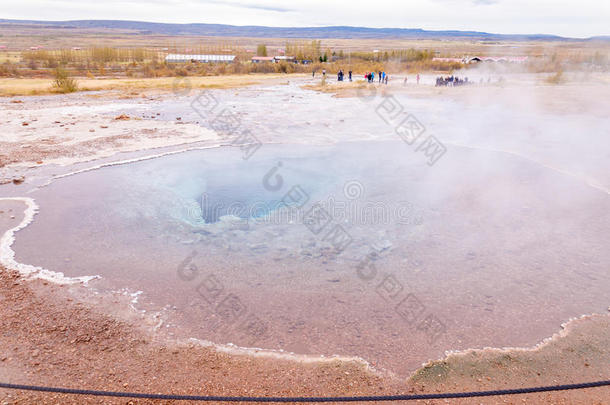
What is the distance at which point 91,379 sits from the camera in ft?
10.5

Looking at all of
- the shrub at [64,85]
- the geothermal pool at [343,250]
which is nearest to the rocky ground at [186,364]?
the geothermal pool at [343,250]

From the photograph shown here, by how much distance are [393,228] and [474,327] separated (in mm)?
2338

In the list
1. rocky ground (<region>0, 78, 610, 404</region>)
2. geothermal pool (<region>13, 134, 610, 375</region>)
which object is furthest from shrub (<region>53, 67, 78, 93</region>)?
rocky ground (<region>0, 78, 610, 404</region>)

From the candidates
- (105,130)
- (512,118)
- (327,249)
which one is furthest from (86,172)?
(512,118)

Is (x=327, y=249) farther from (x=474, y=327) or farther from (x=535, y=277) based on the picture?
(x=535, y=277)

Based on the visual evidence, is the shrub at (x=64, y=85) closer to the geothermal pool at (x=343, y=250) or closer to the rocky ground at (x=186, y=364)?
the geothermal pool at (x=343, y=250)

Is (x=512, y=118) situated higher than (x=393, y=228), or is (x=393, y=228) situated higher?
(x=512, y=118)

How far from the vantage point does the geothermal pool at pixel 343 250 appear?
13.0 ft

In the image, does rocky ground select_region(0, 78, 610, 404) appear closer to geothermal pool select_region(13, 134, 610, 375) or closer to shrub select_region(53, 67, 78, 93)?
geothermal pool select_region(13, 134, 610, 375)

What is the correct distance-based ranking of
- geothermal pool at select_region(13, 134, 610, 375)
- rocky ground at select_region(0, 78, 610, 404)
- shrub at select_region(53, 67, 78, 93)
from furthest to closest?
shrub at select_region(53, 67, 78, 93), geothermal pool at select_region(13, 134, 610, 375), rocky ground at select_region(0, 78, 610, 404)

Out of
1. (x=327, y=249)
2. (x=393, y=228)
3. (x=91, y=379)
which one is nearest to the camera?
(x=91, y=379)

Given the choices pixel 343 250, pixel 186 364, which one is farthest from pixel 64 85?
pixel 186 364

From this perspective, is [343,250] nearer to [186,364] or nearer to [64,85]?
[186,364]

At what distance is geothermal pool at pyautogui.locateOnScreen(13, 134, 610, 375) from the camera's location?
13.0 ft
